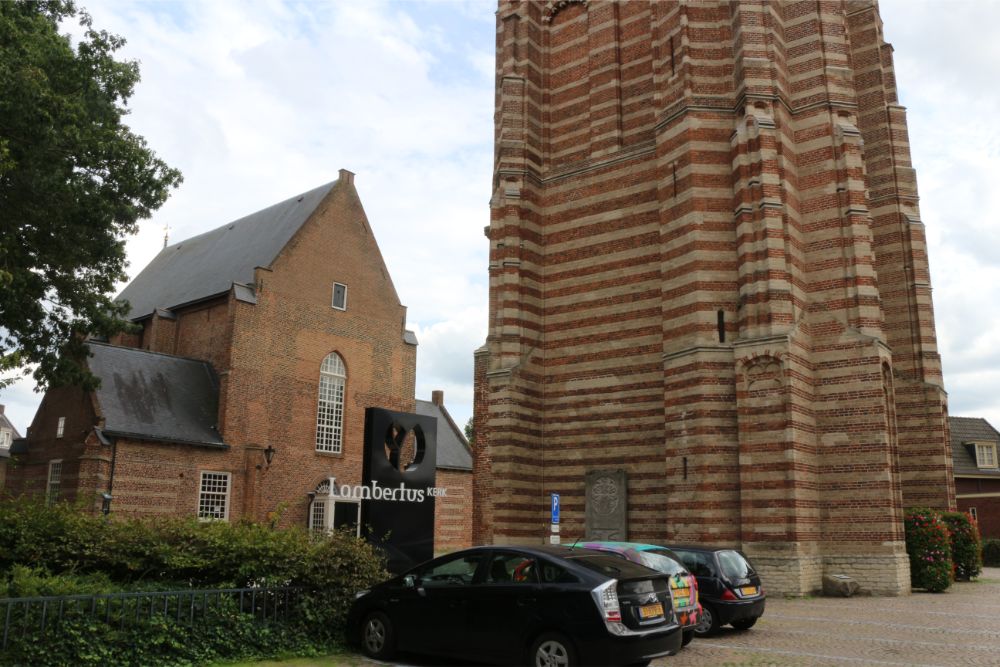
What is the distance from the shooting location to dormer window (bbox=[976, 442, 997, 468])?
44281mm

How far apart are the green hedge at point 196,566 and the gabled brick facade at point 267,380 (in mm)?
19913

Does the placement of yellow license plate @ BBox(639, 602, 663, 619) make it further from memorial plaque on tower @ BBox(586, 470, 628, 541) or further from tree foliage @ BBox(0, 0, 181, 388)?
tree foliage @ BBox(0, 0, 181, 388)

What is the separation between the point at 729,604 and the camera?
39.5 ft

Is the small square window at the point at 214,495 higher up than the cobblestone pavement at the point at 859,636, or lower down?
higher up

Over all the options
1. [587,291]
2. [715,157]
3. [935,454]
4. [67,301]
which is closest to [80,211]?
[67,301]

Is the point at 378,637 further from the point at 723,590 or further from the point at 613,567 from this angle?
the point at 723,590

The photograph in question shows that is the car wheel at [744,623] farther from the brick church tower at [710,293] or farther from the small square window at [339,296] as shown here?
the small square window at [339,296]

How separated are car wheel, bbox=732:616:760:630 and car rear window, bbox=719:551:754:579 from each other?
699mm

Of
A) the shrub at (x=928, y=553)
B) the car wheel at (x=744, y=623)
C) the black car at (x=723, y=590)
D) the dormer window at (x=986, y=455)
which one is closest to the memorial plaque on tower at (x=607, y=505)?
the shrub at (x=928, y=553)

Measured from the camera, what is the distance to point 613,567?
355 inches

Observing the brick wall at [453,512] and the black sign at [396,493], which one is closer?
the black sign at [396,493]

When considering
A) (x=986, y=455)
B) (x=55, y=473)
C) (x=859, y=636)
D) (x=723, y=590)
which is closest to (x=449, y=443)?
(x=55, y=473)

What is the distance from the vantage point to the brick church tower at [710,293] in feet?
60.7

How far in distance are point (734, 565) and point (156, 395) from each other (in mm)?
27132
